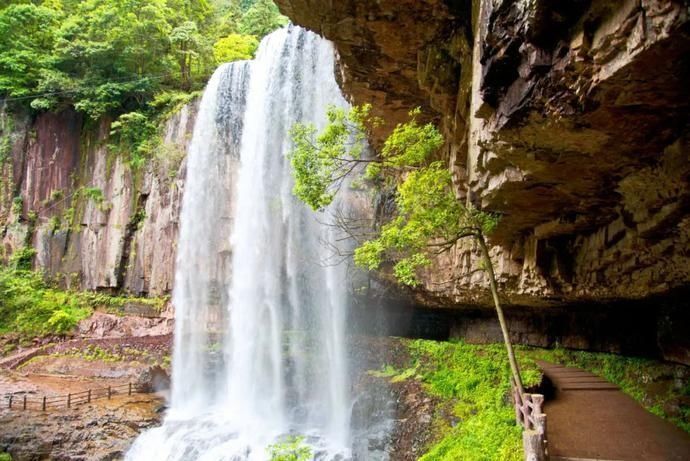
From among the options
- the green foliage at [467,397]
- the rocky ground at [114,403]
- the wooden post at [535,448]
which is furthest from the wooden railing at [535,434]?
the rocky ground at [114,403]

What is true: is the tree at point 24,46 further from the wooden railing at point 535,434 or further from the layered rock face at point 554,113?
the wooden railing at point 535,434

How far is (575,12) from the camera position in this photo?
4215 mm

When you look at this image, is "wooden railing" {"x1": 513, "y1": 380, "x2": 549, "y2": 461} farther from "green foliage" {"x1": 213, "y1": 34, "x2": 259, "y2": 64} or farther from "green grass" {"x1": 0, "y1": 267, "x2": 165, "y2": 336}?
"green foliage" {"x1": 213, "y1": 34, "x2": 259, "y2": 64}

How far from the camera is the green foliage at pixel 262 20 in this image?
33.4 meters

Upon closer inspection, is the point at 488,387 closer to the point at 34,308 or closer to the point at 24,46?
the point at 34,308

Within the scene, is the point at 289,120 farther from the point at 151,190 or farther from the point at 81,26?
the point at 81,26

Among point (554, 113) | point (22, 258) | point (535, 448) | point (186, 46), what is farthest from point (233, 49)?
point (535, 448)

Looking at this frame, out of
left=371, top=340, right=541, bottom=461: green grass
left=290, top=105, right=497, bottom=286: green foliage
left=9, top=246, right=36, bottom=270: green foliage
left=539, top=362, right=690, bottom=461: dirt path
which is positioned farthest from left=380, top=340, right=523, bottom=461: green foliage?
left=9, top=246, right=36, bottom=270: green foliage

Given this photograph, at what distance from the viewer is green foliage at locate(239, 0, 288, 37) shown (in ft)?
110

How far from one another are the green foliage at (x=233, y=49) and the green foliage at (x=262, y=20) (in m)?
3.68

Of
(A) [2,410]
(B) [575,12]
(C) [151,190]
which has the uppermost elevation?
(C) [151,190]

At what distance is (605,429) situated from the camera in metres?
8.45

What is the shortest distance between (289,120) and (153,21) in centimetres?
1271

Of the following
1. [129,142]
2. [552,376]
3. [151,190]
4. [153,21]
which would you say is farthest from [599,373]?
[153,21]
